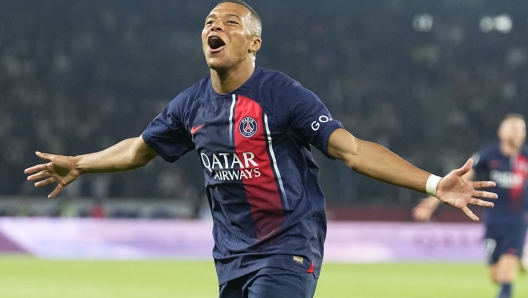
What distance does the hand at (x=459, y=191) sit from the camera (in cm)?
389

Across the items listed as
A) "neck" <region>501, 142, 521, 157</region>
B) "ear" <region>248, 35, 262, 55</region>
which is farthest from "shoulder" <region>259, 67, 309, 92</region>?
"neck" <region>501, 142, 521, 157</region>

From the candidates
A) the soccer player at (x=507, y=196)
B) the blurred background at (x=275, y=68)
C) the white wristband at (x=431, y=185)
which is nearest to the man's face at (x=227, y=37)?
the white wristband at (x=431, y=185)

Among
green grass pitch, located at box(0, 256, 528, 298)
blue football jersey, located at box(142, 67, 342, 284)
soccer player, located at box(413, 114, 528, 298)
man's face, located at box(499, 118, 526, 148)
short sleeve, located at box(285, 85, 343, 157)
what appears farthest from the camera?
green grass pitch, located at box(0, 256, 528, 298)

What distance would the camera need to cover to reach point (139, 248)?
724 inches

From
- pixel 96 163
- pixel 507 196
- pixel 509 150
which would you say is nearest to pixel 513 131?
pixel 509 150

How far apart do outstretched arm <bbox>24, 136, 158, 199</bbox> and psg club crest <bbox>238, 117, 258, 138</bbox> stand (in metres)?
0.78

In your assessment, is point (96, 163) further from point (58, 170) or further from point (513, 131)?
point (513, 131)

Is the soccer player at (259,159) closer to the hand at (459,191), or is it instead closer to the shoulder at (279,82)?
the shoulder at (279,82)

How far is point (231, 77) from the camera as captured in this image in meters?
4.47

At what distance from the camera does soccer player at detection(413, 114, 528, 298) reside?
35.5ft

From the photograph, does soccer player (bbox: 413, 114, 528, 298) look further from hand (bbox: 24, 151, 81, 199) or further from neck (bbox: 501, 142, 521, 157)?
hand (bbox: 24, 151, 81, 199)

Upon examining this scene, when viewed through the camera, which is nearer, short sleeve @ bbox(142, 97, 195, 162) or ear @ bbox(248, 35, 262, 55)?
ear @ bbox(248, 35, 262, 55)

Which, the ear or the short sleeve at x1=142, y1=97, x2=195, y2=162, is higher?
the ear

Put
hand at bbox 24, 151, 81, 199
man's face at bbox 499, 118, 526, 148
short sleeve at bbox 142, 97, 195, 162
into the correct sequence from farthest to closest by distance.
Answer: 1. man's face at bbox 499, 118, 526, 148
2. hand at bbox 24, 151, 81, 199
3. short sleeve at bbox 142, 97, 195, 162
